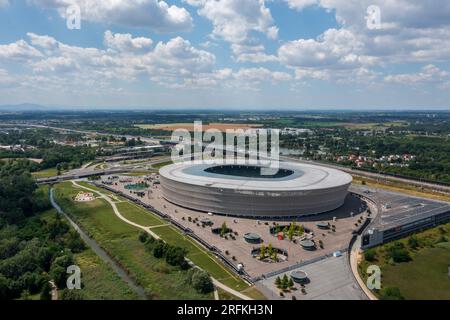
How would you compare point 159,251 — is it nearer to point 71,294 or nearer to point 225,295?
point 71,294

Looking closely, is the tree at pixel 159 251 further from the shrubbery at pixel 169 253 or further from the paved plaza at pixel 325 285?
the paved plaza at pixel 325 285

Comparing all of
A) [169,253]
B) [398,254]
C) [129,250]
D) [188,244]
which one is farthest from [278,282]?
[129,250]

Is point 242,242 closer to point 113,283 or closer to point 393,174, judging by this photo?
point 113,283

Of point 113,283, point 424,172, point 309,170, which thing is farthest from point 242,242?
point 424,172

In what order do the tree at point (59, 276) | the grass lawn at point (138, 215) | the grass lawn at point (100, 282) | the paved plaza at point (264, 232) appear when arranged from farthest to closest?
the grass lawn at point (138, 215)
the paved plaza at point (264, 232)
the tree at point (59, 276)
the grass lawn at point (100, 282)

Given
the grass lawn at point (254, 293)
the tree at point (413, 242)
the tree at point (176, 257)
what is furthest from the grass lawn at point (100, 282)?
the tree at point (413, 242)

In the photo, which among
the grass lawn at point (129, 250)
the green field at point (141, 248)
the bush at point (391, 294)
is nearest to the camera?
the bush at point (391, 294)
